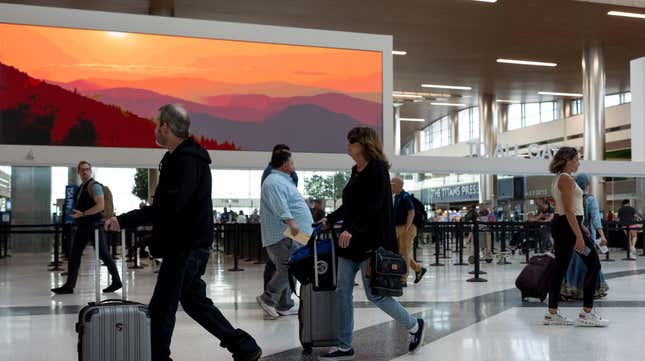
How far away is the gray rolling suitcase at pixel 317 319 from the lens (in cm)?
506

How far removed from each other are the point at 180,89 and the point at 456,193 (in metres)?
9.70

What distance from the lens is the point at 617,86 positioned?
32656mm

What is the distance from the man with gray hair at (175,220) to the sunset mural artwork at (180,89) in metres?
10.1

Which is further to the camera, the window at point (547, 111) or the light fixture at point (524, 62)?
the window at point (547, 111)

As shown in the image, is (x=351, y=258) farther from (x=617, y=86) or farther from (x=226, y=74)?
(x=617, y=86)

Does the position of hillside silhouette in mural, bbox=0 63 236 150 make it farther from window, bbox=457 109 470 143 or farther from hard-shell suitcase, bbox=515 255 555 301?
window, bbox=457 109 470 143

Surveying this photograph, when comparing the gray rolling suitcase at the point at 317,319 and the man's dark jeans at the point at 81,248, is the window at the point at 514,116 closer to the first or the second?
the man's dark jeans at the point at 81,248

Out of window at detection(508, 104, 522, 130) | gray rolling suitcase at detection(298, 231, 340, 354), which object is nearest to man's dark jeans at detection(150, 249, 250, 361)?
gray rolling suitcase at detection(298, 231, 340, 354)

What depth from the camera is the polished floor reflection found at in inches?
200

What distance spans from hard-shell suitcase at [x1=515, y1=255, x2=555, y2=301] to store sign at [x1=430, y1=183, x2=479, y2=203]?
1046 centimetres

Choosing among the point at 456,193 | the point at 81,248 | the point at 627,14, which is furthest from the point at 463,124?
the point at 81,248

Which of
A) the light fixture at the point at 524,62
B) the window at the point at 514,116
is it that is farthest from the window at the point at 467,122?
the light fixture at the point at 524,62

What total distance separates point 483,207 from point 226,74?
8.12 m

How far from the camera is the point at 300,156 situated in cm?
1470
